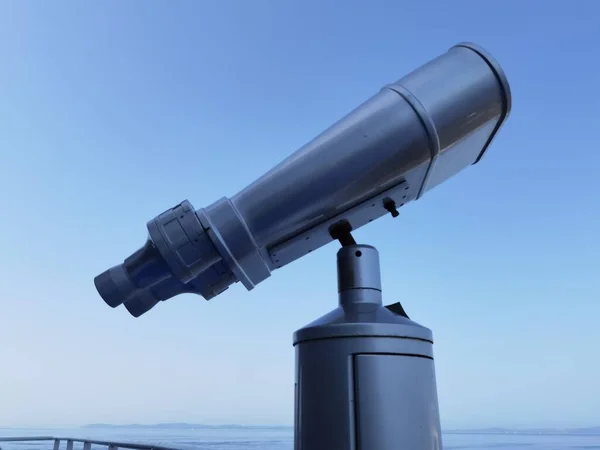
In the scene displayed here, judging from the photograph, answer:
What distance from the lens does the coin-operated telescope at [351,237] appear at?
3.29ft

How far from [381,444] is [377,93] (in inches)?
34.4

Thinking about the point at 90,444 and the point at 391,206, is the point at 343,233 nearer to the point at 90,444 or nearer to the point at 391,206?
the point at 391,206

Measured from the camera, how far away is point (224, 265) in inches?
52.2

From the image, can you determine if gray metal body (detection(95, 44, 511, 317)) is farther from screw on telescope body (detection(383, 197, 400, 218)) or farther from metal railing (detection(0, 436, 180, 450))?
metal railing (detection(0, 436, 180, 450))

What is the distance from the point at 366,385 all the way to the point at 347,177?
51 centimetres

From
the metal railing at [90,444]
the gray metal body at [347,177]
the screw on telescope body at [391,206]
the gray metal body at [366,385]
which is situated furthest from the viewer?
the metal railing at [90,444]

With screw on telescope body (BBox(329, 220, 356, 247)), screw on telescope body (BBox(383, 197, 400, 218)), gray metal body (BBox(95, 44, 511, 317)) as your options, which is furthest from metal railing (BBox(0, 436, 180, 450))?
screw on telescope body (BBox(383, 197, 400, 218))

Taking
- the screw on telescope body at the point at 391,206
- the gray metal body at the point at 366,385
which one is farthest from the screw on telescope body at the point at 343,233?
the gray metal body at the point at 366,385

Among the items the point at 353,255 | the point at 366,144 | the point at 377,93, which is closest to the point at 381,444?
the point at 353,255

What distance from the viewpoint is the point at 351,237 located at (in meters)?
1.33

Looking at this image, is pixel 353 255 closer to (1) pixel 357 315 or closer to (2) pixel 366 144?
(1) pixel 357 315

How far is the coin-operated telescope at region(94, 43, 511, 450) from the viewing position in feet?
3.29

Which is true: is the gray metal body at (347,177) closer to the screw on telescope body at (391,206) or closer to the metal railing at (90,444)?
the screw on telescope body at (391,206)

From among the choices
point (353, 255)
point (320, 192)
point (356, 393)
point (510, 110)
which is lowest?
point (356, 393)
